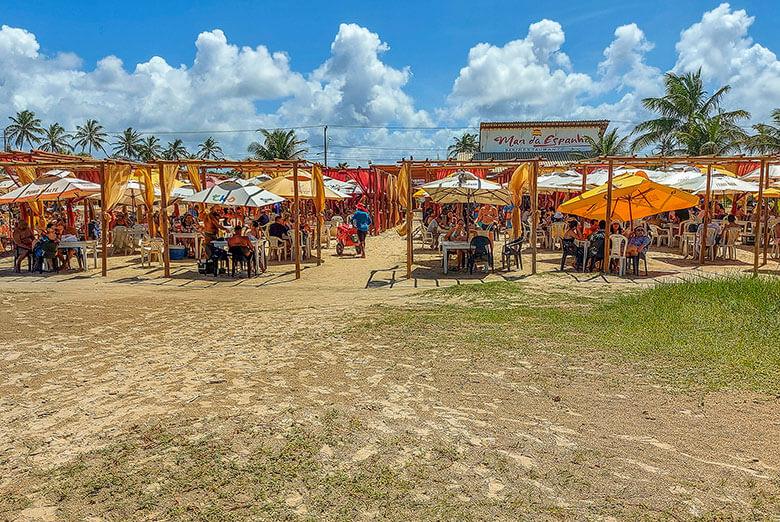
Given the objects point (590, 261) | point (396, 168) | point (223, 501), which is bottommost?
point (223, 501)

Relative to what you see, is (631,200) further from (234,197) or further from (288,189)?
(234,197)

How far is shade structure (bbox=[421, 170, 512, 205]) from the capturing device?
11430 mm

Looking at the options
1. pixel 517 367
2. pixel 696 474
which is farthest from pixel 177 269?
pixel 696 474

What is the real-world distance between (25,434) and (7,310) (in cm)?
504

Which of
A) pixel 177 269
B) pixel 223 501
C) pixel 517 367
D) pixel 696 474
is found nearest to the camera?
pixel 223 501

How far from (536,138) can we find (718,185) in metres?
31.5

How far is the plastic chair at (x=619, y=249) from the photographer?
11.0 metres

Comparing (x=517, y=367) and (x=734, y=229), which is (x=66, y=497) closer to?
(x=517, y=367)

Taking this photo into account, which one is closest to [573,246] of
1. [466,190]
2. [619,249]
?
[619,249]

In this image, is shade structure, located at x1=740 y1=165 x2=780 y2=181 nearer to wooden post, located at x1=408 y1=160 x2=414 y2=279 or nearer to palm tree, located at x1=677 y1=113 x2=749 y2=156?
wooden post, located at x1=408 y1=160 x2=414 y2=279

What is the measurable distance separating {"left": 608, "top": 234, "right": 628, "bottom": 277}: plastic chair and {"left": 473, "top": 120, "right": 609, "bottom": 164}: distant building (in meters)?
32.5

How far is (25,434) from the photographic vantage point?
3963mm

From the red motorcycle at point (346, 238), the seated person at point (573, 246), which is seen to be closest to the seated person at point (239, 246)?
the red motorcycle at point (346, 238)

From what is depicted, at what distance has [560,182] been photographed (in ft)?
52.3
